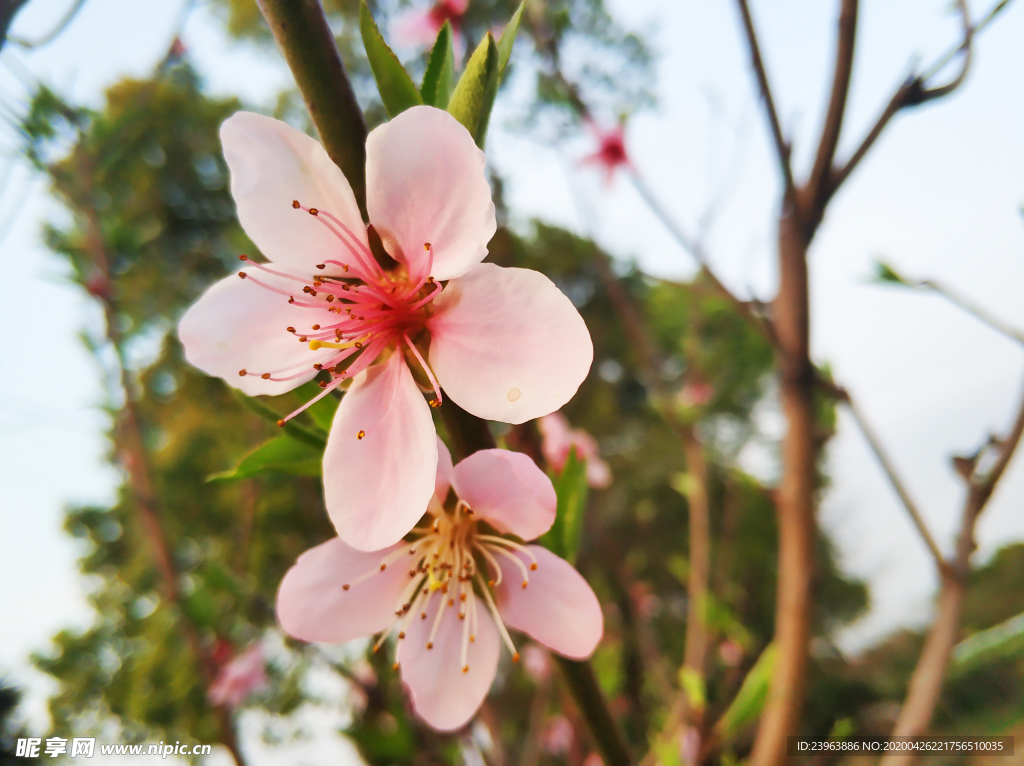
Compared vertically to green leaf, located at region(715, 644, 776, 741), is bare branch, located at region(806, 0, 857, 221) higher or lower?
higher

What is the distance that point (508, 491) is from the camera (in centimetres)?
22

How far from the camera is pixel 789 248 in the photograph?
43 cm

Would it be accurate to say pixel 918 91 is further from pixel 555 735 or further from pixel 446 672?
pixel 555 735

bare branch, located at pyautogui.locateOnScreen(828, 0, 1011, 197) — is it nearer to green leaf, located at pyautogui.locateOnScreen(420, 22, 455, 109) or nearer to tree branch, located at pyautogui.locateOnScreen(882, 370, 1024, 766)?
tree branch, located at pyautogui.locateOnScreen(882, 370, 1024, 766)

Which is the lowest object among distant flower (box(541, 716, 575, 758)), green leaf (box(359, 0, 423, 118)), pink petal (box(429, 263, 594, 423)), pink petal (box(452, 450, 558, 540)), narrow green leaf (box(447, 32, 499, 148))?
distant flower (box(541, 716, 575, 758))

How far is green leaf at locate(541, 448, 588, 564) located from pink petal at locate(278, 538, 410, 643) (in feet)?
0.25

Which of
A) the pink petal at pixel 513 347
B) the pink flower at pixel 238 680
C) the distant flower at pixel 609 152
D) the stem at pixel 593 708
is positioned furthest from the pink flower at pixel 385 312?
the distant flower at pixel 609 152

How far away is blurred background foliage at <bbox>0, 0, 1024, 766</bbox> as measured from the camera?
3.19ft

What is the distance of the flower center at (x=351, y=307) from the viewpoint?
0.76 ft

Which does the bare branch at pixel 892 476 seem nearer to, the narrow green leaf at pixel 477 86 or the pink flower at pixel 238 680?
the narrow green leaf at pixel 477 86

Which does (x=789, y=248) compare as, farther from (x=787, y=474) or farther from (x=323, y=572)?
(x=323, y=572)

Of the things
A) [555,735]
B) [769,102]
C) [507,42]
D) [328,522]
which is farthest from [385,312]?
[328,522]

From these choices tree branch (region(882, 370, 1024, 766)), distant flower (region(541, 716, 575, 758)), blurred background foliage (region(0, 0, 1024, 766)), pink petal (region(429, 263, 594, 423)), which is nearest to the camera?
pink petal (region(429, 263, 594, 423))

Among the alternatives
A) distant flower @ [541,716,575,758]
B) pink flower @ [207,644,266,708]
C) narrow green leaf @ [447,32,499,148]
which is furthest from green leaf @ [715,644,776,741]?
distant flower @ [541,716,575,758]
